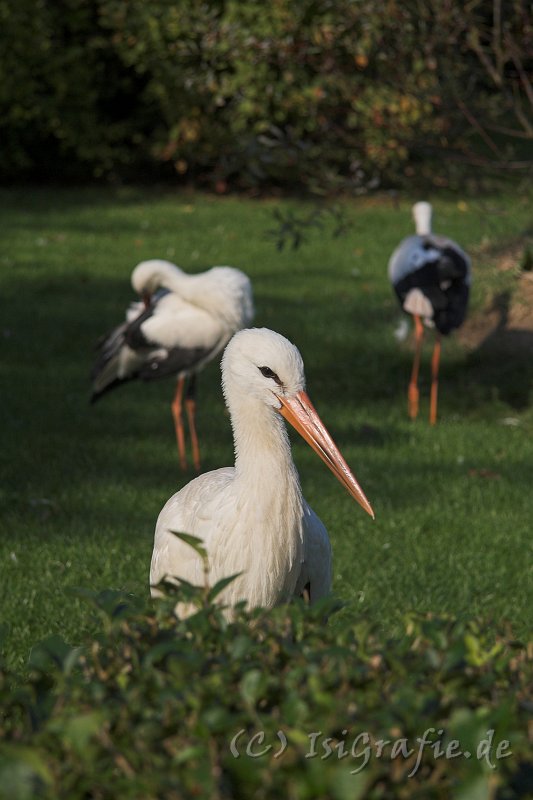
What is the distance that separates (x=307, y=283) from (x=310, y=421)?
30.9 ft

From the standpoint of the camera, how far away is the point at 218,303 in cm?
769

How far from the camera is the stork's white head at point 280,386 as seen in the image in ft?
12.1

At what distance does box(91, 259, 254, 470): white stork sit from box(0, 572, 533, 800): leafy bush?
5.04 meters

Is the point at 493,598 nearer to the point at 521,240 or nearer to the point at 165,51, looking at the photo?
the point at 521,240

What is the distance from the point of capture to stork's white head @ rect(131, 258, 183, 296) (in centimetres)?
812

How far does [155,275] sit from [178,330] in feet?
1.65

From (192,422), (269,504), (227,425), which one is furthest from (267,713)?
(227,425)

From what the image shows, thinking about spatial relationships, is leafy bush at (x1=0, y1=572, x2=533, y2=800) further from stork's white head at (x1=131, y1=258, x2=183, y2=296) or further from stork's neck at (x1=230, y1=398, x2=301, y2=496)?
stork's white head at (x1=131, y1=258, x2=183, y2=296)

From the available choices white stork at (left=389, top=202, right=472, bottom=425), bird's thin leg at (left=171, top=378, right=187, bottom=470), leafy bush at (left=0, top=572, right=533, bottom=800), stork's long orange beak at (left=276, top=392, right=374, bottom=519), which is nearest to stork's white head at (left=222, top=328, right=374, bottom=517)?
stork's long orange beak at (left=276, top=392, right=374, bottom=519)

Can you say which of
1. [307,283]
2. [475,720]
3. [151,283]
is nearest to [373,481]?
[151,283]

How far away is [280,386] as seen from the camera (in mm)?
3756

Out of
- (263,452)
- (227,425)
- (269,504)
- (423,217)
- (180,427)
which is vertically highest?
(263,452)

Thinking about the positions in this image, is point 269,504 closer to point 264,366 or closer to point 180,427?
point 264,366

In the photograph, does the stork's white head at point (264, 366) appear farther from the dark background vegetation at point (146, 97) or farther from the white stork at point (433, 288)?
the dark background vegetation at point (146, 97)
